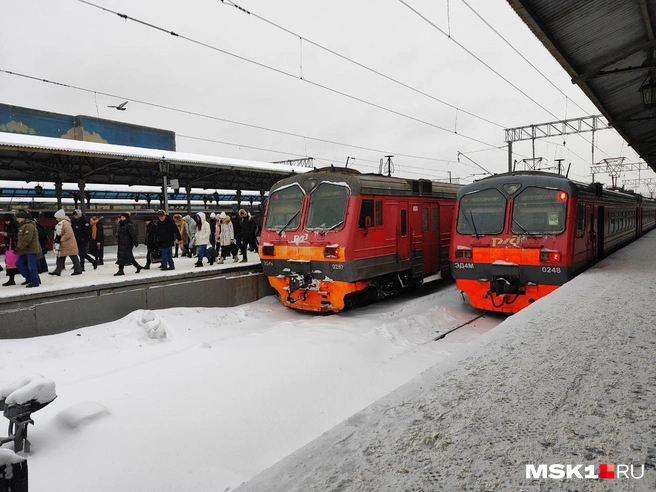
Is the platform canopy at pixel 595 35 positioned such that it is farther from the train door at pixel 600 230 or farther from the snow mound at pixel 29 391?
the snow mound at pixel 29 391

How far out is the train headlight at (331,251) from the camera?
8492 mm

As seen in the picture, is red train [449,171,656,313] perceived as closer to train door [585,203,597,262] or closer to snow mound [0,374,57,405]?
train door [585,203,597,262]

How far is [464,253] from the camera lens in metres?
8.85

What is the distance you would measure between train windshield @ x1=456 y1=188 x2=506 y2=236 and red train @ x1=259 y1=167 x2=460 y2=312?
1.52 m

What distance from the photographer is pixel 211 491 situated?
140 inches

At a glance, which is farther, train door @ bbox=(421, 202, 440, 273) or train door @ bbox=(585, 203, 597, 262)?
train door @ bbox=(421, 202, 440, 273)

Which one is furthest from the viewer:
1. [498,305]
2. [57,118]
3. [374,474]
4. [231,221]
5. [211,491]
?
[57,118]

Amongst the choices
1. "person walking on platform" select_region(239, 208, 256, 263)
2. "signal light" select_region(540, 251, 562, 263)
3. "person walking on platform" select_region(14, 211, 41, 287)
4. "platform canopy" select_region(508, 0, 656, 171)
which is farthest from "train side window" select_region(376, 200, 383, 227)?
"person walking on platform" select_region(14, 211, 41, 287)

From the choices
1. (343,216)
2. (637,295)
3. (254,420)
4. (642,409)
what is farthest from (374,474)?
(343,216)

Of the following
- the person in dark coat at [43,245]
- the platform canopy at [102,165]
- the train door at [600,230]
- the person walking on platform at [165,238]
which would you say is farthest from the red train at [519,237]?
the person in dark coat at [43,245]

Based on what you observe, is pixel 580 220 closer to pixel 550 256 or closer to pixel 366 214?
pixel 550 256

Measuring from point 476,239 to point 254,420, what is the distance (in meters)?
6.02

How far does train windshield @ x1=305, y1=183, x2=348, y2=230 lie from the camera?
8.77 meters

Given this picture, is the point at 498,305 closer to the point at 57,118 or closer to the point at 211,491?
the point at 211,491
